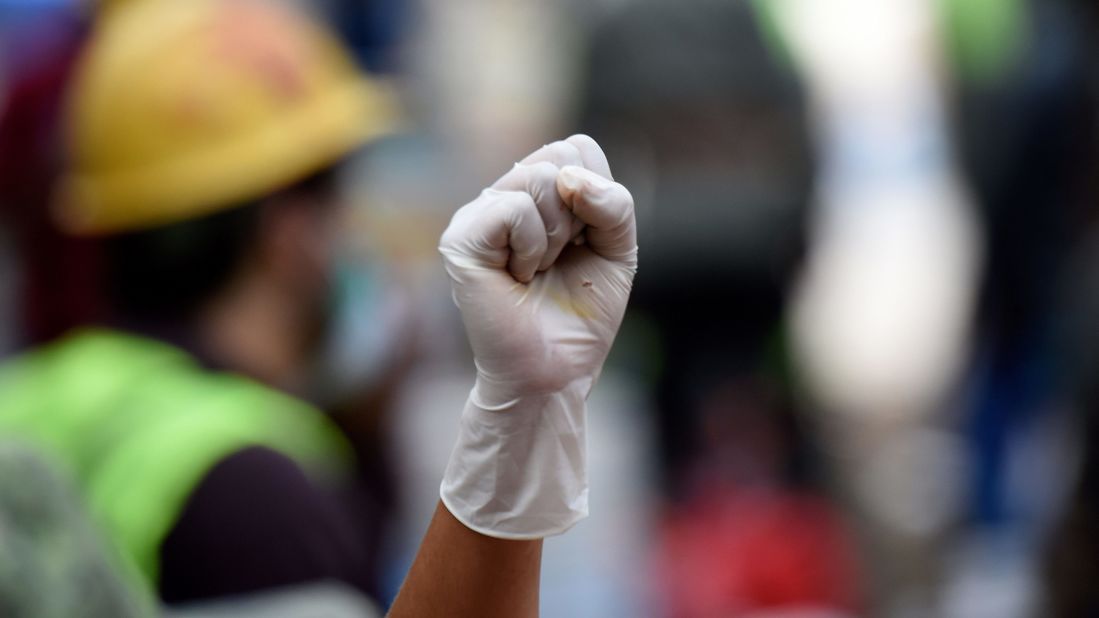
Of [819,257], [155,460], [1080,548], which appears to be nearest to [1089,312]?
[1080,548]

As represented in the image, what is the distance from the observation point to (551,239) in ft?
5.21

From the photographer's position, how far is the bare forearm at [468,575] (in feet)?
5.32

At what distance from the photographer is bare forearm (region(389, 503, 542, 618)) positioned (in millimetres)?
1621

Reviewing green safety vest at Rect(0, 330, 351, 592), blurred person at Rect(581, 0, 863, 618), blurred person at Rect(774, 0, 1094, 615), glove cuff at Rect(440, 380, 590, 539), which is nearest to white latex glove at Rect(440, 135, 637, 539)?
glove cuff at Rect(440, 380, 590, 539)

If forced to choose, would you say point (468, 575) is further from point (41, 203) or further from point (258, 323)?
Answer: point (41, 203)

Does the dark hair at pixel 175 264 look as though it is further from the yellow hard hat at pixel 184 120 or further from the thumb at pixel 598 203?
the thumb at pixel 598 203

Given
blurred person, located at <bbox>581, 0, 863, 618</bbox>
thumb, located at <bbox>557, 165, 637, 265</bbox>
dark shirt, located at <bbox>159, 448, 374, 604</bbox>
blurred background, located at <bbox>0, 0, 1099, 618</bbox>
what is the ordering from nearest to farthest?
thumb, located at <bbox>557, 165, 637, 265</bbox>, dark shirt, located at <bbox>159, 448, 374, 604</bbox>, blurred background, located at <bbox>0, 0, 1099, 618</bbox>, blurred person, located at <bbox>581, 0, 863, 618</bbox>

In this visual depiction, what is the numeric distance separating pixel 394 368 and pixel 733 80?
1.73 m

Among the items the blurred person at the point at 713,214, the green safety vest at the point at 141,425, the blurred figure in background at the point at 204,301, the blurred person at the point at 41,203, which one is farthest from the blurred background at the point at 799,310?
the green safety vest at the point at 141,425

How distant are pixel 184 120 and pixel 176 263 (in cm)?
22

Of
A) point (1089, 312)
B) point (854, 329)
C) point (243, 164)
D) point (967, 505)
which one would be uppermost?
point (243, 164)

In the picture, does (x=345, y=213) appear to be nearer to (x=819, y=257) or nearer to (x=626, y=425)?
(x=626, y=425)

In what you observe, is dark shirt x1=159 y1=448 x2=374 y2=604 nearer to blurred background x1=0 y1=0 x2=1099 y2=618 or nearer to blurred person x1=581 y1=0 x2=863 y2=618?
blurred background x1=0 y1=0 x2=1099 y2=618

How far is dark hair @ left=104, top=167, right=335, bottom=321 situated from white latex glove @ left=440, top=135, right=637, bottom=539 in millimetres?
1186
